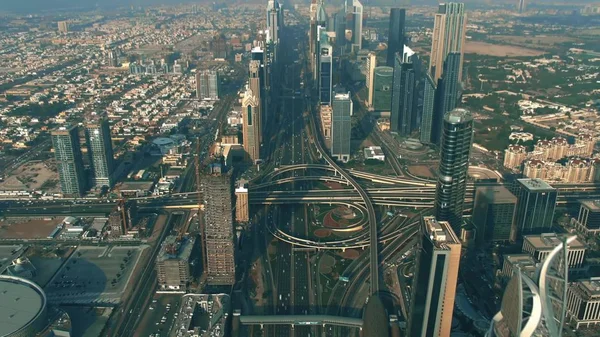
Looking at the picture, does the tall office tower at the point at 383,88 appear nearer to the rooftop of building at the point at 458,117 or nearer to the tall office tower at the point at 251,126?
the tall office tower at the point at 251,126

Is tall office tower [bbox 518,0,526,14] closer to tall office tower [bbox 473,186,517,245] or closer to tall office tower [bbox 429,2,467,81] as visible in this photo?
tall office tower [bbox 429,2,467,81]

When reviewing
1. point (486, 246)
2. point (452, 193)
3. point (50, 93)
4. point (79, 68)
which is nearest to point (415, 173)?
point (486, 246)

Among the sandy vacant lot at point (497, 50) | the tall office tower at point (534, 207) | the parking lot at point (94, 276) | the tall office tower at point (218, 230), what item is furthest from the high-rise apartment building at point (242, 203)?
the sandy vacant lot at point (497, 50)

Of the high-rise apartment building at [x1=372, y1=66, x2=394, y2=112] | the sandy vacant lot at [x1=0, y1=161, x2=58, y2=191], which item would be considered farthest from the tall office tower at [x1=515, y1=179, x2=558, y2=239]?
the sandy vacant lot at [x1=0, y1=161, x2=58, y2=191]

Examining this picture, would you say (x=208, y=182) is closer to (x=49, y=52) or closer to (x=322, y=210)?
(x=322, y=210)

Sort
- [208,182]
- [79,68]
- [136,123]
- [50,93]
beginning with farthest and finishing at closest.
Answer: [79,68] → [50,93] → [136,123] → [208,182]

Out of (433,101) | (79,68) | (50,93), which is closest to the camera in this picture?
(433,101)

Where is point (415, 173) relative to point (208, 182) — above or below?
below
